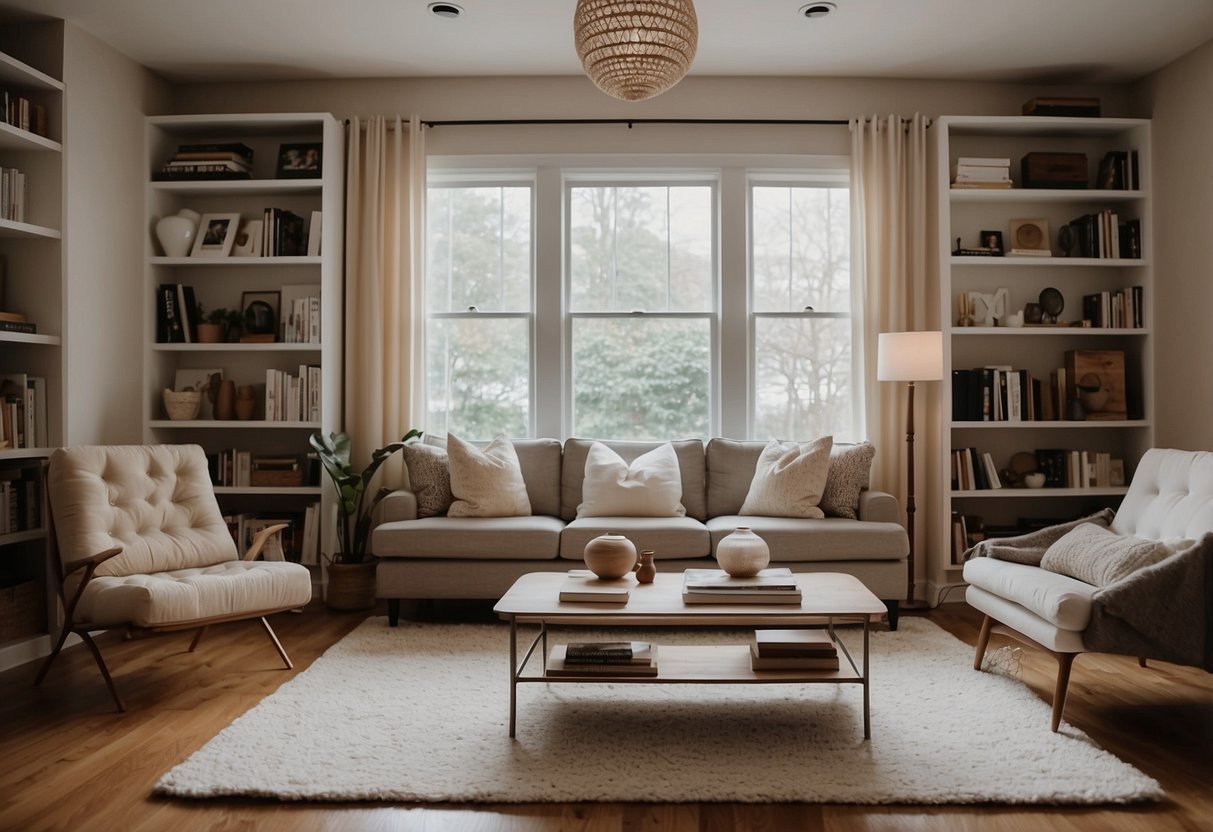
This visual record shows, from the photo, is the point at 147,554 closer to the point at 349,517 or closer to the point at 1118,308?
the point at 349,517

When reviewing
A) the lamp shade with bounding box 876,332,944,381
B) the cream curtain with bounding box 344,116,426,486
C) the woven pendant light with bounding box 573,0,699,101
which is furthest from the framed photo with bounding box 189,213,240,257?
the lamp shade with bounding box 876,332,944,381

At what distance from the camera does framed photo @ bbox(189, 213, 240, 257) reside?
15.8 feet

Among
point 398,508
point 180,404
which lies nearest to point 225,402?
point 180,404

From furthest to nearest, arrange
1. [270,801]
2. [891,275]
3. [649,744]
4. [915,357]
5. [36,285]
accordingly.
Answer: [891,275]
[915,357]
[36,285]
[649,744]
[270,801]

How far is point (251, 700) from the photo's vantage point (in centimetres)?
315

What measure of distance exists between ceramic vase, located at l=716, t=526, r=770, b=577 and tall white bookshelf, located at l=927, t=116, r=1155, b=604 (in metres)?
2.12

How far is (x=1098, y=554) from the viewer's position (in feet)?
9.66

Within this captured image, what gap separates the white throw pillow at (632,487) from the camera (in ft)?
14.5

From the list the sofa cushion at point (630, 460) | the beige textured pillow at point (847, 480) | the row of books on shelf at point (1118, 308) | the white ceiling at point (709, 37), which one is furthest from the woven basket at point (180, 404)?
the row of books on shelf at point (1118, 308)

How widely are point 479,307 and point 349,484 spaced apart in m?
1.30

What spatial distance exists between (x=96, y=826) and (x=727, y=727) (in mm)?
1792

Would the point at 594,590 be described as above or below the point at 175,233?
below

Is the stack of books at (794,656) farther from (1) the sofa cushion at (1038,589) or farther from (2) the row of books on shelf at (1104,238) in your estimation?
(2) the row of books on shelf at (1104,238)

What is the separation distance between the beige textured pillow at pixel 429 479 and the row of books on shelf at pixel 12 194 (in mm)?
2032
